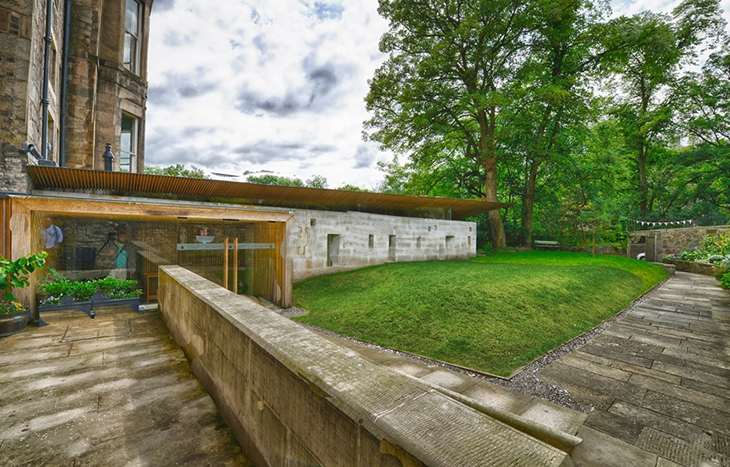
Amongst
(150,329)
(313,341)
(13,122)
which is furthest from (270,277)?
(313,341)

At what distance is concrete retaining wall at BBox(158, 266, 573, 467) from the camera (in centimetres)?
94

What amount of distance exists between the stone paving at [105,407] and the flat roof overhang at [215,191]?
3.94 m

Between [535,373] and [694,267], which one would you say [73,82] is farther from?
[694,267]

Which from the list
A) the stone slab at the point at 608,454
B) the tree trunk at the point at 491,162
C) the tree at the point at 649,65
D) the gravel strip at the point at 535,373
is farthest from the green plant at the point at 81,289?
the tree at the point at 649,65

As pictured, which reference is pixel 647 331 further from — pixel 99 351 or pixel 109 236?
pixel 109 236

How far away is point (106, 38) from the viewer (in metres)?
9.41

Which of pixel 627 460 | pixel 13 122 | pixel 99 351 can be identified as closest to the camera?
pixel 627 460

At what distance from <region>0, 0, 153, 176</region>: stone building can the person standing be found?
4.76ft

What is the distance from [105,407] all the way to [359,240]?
9591mm

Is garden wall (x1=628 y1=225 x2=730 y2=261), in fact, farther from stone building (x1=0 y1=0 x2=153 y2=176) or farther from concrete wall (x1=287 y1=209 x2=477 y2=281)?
stone building (x1=0 y1=0 x2=153 y2=176)

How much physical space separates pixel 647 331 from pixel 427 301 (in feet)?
15.4

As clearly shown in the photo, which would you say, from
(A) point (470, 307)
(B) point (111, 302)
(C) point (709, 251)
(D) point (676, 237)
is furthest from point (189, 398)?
(D) point (676, 237)

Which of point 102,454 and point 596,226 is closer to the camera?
point 102,454

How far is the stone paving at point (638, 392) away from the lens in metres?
3.04
